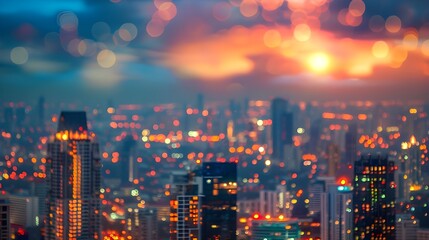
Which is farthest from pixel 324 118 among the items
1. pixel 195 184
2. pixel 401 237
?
pixel 401 237

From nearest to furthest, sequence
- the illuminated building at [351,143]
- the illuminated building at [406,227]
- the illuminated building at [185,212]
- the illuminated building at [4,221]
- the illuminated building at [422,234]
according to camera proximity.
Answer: the illuminated building at [4,221] < the illuminated building at [406,227] < the illuminated building at [422,234] < the illuminated building at [185,212] < the illuminated building at [351,143]

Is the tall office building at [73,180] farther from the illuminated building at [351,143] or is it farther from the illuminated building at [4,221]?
the illuminated building at [351,143]

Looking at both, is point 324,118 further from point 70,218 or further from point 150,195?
point 70,218

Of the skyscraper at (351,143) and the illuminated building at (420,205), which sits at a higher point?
the skyscraper at (351,143)

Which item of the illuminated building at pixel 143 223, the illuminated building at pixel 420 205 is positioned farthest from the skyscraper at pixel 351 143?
the illuminated building at pixel 143 223

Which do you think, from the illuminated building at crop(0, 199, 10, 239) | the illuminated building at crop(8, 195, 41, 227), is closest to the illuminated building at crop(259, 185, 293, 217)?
the illuminated building at crop(8, 195, 41, 227)

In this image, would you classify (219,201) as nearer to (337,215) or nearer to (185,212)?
(185,212)

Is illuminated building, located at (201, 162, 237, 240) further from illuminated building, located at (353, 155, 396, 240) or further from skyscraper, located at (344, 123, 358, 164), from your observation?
skyscraper, located at (344, 123, 358, 164)

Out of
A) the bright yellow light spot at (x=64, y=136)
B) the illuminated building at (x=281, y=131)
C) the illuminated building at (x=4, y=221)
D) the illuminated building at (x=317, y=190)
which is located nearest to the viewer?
the illuminated building at (x=4, y=221)
